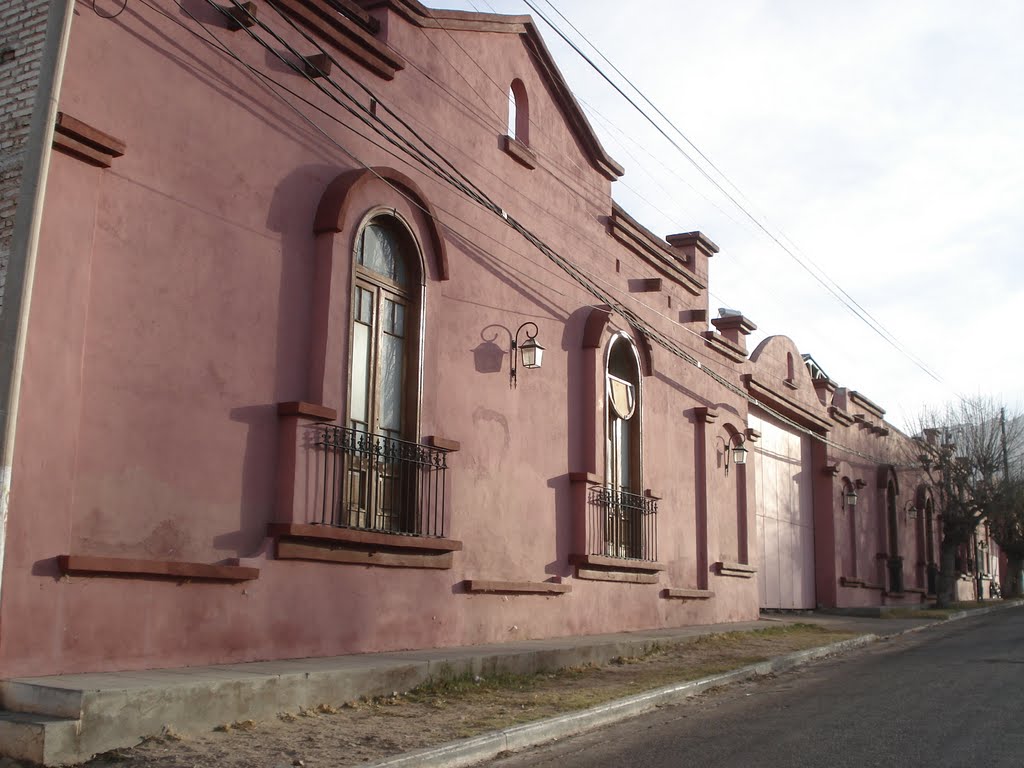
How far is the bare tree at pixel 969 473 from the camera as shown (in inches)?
1248

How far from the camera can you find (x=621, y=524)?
50.1ft

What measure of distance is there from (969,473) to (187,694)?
30.4 metres

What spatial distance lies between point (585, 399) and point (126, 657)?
26.6 feet

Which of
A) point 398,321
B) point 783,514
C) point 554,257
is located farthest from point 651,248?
point 783,514

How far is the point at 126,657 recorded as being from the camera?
7609 mm

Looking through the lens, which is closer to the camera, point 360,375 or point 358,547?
point 358,547

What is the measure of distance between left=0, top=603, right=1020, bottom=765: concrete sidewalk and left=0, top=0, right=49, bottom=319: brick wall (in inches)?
108

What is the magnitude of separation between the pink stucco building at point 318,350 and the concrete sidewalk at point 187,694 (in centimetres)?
40

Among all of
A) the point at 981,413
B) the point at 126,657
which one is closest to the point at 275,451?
the point at 126,657

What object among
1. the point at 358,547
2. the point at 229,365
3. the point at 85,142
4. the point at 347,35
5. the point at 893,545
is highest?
the point at 347,35

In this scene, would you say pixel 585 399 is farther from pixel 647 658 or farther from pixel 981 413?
pixel 981 413

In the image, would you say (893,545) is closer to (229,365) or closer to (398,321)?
(398,321)

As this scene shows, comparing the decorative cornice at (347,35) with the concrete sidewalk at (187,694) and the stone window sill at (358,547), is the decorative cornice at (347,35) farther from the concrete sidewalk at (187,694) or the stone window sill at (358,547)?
the concrete sidewalk at (187,694)

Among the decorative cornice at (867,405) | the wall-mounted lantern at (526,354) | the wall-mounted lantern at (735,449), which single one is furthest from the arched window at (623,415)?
the decorative cornice at (867,405)
